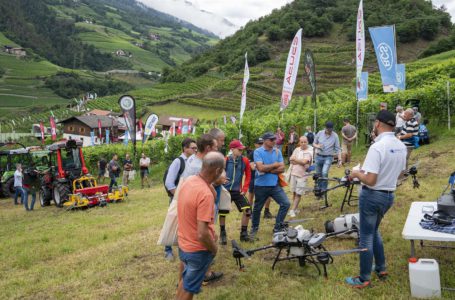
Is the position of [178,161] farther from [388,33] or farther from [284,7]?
[284,7]

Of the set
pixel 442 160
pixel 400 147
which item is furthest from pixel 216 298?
pixel 442 160

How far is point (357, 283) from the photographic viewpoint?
14.1 feet

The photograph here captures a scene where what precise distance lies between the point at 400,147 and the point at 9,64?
5610 inches

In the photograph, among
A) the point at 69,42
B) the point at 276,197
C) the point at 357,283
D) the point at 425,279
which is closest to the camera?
the point at 425,279

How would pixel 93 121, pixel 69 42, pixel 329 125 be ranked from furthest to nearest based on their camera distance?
1. pixel 69 42
2. pixel 93 121
3. pixel 329 125

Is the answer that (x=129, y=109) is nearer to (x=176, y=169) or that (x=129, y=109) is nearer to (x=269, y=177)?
(x=269, y=177)

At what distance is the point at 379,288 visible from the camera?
13.9ft

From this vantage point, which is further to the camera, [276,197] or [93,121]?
[93,121]

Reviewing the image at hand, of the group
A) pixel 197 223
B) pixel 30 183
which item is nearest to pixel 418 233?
pixel 197 223

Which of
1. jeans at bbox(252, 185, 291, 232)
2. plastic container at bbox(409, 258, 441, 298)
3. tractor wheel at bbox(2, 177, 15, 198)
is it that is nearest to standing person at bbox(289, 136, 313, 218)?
jeans at bbox(252, 185, 291, 232)

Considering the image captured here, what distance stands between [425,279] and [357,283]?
2.24 feet

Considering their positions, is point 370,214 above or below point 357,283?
above

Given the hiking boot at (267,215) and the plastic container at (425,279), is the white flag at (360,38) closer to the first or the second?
the hiking boot at (267,215)

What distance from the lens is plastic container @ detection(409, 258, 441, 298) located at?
3.89 meters
